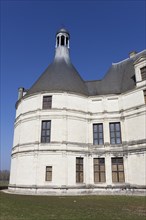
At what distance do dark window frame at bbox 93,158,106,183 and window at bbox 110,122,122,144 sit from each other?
2.55 meters

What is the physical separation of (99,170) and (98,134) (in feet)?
13.8

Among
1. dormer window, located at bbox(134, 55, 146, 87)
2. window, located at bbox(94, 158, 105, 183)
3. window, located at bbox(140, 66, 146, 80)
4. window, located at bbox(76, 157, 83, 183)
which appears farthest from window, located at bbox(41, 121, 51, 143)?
window, located at bbox(140, 66, 146, 80)

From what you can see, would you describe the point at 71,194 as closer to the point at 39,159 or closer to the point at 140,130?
the point at 39,159

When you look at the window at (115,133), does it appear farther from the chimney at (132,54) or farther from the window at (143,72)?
the chimney at (132,54)

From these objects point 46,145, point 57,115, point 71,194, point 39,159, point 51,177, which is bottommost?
point 71,194

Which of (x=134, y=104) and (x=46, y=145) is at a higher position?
(x=134, y=104)

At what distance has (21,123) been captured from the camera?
27406 millimetres

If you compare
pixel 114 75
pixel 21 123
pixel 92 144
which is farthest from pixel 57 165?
pixel 114 75

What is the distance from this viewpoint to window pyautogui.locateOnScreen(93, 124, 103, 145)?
26.0 m

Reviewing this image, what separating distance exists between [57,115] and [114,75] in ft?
34.6

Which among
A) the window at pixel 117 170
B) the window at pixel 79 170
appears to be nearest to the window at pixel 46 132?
the window at pixel 79 170

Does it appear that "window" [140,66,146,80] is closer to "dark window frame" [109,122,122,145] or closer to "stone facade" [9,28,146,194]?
"stone facade" [9,28,146,194]

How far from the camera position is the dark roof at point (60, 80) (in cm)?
2705

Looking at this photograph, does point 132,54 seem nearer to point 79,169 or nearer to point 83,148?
point 83,148
